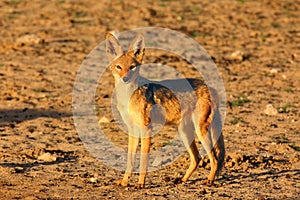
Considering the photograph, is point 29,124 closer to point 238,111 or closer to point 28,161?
point 28,161

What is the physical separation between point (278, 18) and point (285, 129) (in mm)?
8318

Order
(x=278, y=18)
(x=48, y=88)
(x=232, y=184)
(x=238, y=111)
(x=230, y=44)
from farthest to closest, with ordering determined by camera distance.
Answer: (x=278, y=18) → (x=230, y=44) → (x=48, y=88) → (x=238, y=111) → (x=232, y=184)

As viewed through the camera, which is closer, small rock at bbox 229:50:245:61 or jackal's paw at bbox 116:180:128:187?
jackal's paw at bbox 116:180:128:187

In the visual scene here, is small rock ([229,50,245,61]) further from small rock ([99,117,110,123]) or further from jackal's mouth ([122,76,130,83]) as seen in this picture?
jackal's mouth ([122,76,130,83])

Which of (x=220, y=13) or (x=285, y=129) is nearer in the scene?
(x=285, y=129)

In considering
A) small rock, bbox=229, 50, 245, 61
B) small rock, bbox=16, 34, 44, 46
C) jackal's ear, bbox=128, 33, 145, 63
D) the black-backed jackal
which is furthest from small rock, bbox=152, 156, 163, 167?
small rock, bbox=16, 34, 44, 46

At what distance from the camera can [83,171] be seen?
860cm

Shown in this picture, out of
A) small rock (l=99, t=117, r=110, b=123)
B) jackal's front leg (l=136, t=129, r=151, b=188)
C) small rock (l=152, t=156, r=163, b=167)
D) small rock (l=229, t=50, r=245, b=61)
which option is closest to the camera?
jackal's front leg (l=136, t=129, r=151, b=188)

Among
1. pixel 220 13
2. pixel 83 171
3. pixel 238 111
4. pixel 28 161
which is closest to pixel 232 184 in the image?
pixel 83 171

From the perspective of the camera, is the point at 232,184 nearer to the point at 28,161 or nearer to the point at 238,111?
the point at 28,161

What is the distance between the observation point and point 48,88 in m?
12.7

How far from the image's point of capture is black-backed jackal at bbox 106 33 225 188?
794 centimetres

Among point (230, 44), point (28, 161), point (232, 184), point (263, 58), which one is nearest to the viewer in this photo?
point (232, 184)

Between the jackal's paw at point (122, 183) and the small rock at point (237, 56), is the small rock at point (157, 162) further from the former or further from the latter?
the small rock at point (237, 56)
